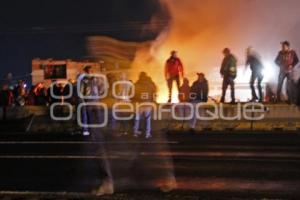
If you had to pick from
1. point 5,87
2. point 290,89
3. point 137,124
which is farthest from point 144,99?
point 5,87

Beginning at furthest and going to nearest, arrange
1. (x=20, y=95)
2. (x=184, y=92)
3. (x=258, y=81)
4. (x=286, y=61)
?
(x=20, y=95)
(x=184, y=92)
(x=258, y=81)
(x=286, y=61)

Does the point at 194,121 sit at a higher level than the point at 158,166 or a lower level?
higher

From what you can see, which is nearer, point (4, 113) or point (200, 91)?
point (200, 91)

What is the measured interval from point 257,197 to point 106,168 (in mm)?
2842

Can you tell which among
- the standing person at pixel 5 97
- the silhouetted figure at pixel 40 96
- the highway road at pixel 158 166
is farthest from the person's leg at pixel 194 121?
the standing person at pixel 5 97

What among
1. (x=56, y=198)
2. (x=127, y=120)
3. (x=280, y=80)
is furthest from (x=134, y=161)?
(x=280, y=80)

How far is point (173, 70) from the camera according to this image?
19.2 m

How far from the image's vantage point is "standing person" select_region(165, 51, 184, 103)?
1911 cm

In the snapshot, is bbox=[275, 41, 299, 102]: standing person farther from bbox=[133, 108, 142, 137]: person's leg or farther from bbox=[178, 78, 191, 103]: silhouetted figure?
bbox=[133, 108, 142, 137]: person's leg

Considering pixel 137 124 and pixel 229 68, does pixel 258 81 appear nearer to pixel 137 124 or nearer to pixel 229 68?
pixel 229 68

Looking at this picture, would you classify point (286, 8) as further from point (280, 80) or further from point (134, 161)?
point (134, 161)

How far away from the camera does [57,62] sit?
32844mm

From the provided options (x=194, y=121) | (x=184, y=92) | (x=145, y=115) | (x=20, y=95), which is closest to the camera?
(x=145, y=115)

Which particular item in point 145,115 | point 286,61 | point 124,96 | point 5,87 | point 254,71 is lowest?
point 145,115
